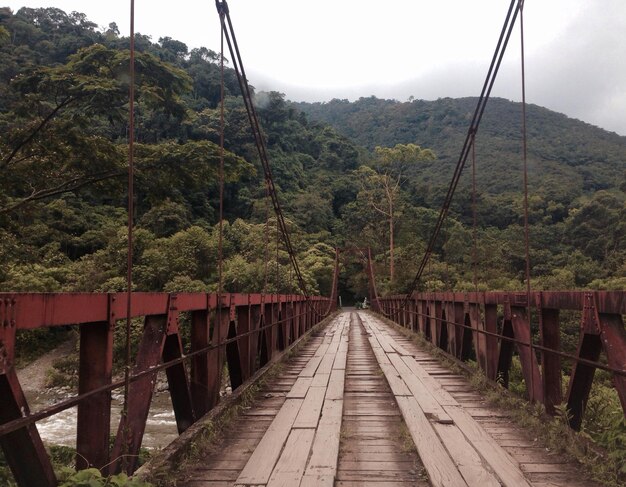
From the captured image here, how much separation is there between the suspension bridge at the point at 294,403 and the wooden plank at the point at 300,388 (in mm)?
23

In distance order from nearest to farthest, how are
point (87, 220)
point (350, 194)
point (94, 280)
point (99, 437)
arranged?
1. point (99, 437)
2. point (94, 280)
3. point (87, 220)
4. point (350, 194)

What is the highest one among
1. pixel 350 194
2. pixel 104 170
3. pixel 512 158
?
pixel 512 158

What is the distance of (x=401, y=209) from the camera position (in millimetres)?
37906

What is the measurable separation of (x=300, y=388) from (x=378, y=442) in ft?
5.04

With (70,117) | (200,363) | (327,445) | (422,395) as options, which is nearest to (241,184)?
(70,117)

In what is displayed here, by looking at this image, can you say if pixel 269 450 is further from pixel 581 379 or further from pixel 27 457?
pixel 581 379

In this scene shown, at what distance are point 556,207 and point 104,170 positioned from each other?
3347 cm

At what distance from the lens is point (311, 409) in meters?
3.21

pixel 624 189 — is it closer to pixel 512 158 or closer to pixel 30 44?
pixel 512 158

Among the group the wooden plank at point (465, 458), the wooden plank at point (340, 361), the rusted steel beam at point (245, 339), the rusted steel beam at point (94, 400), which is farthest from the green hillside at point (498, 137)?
the rusted steel beam at point (94, 400)

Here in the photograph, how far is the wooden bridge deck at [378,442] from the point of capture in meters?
1.98

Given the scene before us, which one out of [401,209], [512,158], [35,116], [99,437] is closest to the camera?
[99,437]

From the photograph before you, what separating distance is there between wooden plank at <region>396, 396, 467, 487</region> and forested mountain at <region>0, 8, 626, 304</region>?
3196mm

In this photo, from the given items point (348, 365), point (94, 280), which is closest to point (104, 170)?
point (348, 365)
